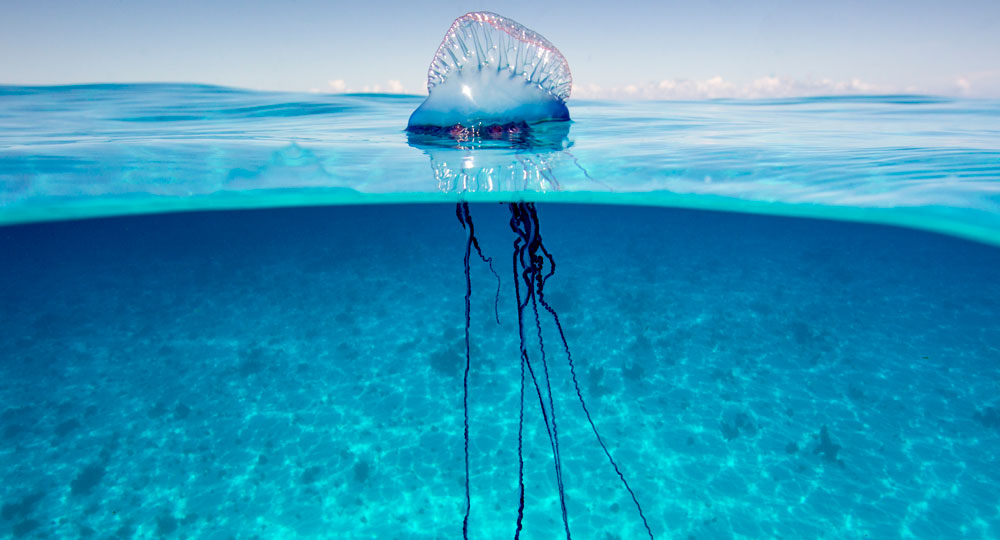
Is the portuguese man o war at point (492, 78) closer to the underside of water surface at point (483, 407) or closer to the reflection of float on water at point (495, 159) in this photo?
the reflection of float on water at point (495, 159)

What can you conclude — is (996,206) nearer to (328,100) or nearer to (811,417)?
(811,417)

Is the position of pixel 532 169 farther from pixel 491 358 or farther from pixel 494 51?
pixel 491 358

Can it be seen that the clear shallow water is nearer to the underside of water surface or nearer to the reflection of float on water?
the reflection of float on water

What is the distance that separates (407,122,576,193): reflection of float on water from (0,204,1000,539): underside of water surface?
3.29 metres

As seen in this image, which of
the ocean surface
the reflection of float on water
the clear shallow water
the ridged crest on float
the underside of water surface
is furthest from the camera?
the underside of water surface

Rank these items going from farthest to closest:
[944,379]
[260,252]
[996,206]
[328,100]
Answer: [260,252] < [328,100] < [944,379] < [996,206]

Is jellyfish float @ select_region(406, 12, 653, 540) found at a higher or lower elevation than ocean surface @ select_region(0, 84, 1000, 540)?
higher

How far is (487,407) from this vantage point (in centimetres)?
740

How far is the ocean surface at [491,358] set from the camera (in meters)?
5.80

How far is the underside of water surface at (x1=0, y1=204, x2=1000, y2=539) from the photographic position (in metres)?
5.96

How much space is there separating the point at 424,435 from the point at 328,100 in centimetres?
695

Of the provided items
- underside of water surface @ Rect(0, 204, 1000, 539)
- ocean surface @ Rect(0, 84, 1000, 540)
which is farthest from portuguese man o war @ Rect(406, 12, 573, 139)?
underside of water surface @ Rect(0, 204, 1000, 539)

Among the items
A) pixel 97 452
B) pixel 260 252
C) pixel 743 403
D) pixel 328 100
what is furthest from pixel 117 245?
pixel 743 403

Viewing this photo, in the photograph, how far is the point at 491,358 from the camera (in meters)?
8.59
